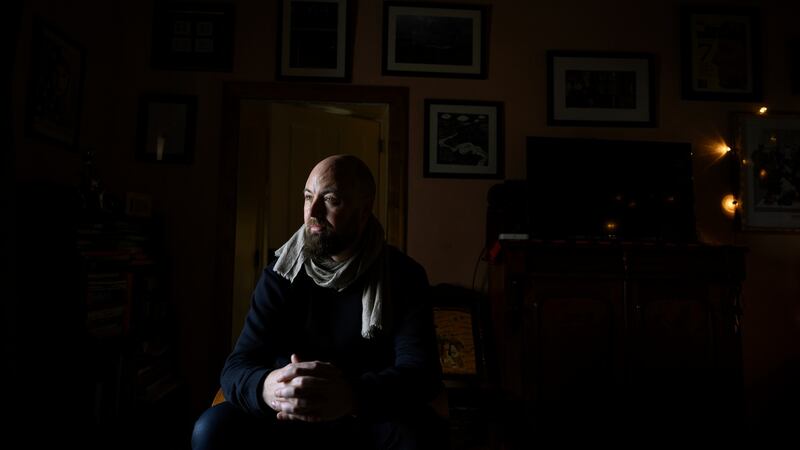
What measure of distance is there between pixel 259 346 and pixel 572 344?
1.48 m

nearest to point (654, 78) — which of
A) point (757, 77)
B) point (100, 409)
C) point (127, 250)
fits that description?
point (757, 77)

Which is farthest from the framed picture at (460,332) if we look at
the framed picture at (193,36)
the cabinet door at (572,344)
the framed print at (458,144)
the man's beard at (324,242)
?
the framed picture at (193,36)

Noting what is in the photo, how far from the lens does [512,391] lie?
2355 mm

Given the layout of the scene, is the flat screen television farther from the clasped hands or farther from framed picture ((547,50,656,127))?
the clasped hands

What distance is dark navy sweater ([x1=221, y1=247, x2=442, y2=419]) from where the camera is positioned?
1.32 meters

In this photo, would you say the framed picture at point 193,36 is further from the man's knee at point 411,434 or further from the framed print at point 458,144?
the man's knee at point 411,434

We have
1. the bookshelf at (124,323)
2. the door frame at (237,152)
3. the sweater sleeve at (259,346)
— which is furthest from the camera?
the door frame at (237,152)

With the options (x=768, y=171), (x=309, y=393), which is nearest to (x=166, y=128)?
(x=309, y=393)

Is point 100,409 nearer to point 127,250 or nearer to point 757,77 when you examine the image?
point 127,250

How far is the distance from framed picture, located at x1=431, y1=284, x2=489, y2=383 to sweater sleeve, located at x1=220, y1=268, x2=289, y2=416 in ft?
4.09

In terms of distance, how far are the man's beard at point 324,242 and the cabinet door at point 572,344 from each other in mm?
1173

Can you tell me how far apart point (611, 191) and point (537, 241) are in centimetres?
70

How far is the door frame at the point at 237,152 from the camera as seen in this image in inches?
110

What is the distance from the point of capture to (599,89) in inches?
117
